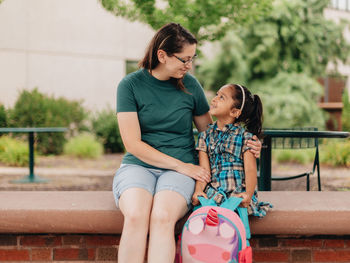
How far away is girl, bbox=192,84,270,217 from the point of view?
261cm

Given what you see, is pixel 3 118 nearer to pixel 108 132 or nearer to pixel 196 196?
pixel 108 132

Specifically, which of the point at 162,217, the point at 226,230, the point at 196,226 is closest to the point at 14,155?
the point at 162,217

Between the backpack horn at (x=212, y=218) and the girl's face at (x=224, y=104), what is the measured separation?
69 cm

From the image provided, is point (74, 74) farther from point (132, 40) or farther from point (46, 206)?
point (46, 206)

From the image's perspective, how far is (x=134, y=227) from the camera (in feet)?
7.68

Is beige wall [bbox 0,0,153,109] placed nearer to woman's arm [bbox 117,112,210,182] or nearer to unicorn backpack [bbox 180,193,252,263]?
woman's arm [bbox 117,112,210,182]

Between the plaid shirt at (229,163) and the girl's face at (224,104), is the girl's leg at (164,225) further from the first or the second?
the girl's face at (224,104)

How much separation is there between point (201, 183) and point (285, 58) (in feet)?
40.4

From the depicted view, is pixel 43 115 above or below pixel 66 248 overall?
above

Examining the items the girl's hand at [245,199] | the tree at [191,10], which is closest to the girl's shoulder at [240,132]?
the girl's hand at [245,199]

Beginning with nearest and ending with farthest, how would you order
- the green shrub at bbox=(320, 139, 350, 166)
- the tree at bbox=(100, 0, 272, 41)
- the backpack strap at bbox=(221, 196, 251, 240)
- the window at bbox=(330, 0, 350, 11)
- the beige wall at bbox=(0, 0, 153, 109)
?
1. the backpack strap at bbox=(221, 196, 251, 240)
2. the tree at bbox=(100, 0, 272, 41)
3. the green shrub at bbox=(320, 139, 350, 166)
4. the beige wall at bbox=(0, 0, 153, 109)
5. the window at bbox=(330, 0, 350, 11)

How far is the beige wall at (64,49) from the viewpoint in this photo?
12.4m

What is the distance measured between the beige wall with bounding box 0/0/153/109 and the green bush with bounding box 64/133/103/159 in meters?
2.11

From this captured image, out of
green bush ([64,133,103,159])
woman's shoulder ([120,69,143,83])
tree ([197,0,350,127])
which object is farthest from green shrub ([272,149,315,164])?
woman's shoulder ([120,69,143,83])
